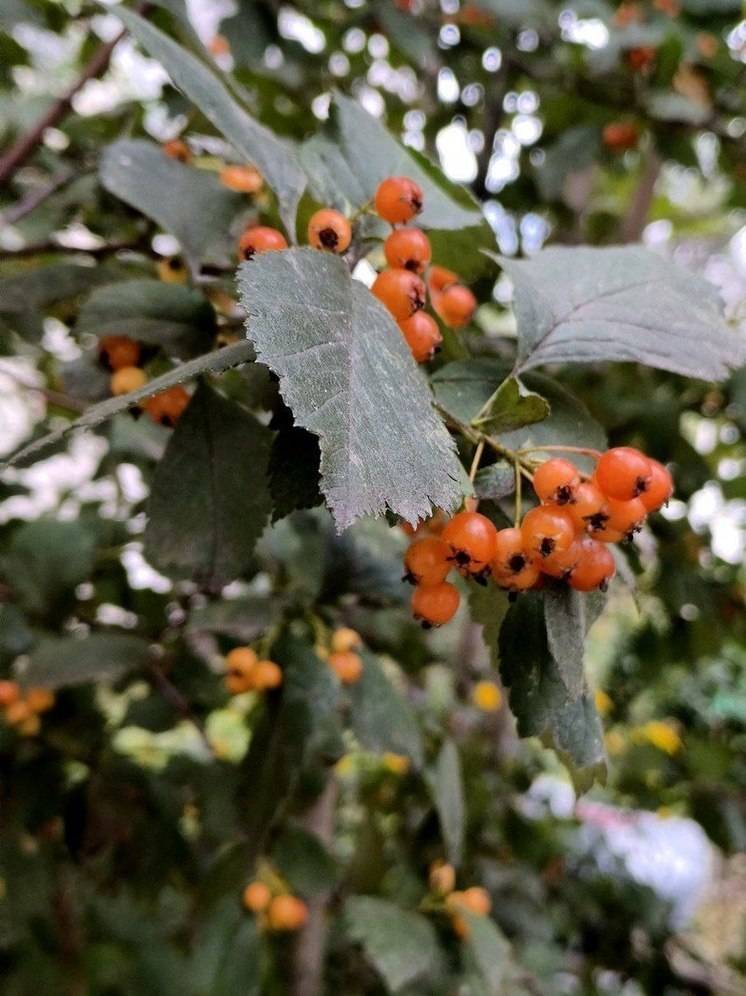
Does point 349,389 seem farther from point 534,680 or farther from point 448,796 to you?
point 448,796

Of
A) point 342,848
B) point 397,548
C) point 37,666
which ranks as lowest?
point 342,848

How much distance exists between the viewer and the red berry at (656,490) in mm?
423

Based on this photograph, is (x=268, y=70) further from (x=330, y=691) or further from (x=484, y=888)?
(x=484, y=888)

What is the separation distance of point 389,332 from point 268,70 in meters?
0.94

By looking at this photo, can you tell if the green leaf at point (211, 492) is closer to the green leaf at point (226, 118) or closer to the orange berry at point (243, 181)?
the green leaf at point (226, 118)

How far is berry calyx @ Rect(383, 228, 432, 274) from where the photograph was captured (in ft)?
1.58

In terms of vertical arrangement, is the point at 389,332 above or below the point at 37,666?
above

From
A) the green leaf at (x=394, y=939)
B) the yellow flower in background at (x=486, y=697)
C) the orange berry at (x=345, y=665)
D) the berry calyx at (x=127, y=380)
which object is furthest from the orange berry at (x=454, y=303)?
the yellow flower in background at (x=486, y=697)

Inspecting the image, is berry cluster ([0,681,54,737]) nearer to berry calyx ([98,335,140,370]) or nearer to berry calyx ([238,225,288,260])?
berry calyx ([98,335,140,370])

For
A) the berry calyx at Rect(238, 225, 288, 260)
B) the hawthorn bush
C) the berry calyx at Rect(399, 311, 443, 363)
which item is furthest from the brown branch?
the berry calyx at Rect(399, 311, 443, 363)

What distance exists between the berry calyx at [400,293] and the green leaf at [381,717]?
1.60 feet

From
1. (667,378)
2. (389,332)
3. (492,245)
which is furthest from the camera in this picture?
(667,378)

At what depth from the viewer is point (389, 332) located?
15.7 inches

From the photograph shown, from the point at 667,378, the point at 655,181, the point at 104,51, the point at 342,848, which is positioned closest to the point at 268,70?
the point at 104,51
